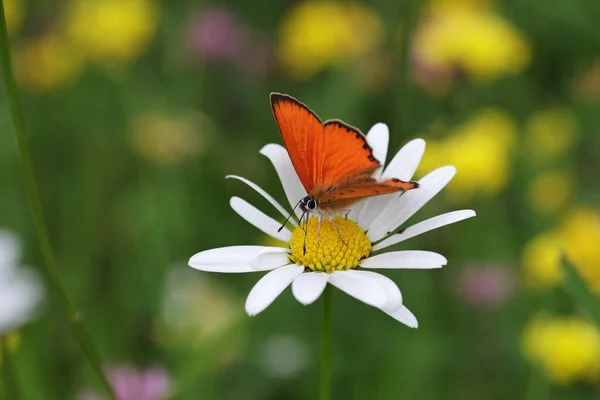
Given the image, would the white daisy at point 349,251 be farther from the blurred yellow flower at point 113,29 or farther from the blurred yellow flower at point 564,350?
the blurred yellow flower at point 113,29

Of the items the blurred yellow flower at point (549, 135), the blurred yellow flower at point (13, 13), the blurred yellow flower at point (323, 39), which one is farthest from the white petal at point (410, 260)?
the blurred yellow flower at point (13, 13)

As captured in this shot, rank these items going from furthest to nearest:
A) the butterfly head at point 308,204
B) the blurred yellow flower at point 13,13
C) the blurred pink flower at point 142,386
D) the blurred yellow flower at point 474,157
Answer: the blurred yellow flower at point 13,13, the blurred yellow flower at point 474,157, the blurred pink flower at point 142,386, the butterfly head at point 308,204

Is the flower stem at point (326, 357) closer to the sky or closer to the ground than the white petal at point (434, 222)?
closer to the ground

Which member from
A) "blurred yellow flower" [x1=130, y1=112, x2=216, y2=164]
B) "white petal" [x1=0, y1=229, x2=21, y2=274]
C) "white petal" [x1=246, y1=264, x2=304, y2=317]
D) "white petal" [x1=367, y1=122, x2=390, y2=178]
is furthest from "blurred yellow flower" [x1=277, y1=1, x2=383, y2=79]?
"white petal" [x1=246, y1=264, x2=304, y2=317]

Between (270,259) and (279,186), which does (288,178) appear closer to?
(270,259)

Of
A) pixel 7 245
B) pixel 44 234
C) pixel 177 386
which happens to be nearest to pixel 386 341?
pixel 177 386

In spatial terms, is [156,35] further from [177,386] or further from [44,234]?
[44,234]
